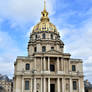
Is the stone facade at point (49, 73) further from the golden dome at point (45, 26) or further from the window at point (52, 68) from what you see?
the golden dome at point (45, 26)

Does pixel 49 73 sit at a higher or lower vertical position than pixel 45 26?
lower

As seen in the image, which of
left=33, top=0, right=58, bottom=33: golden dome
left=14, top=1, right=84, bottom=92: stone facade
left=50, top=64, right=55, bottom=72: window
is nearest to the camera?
left=14, top=1, right=84, bottom=92: stone facade

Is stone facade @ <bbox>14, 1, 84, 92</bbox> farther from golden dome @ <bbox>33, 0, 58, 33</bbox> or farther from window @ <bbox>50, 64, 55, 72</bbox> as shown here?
golden dome @ <bbox>33, 0, 58, 33</bbox>

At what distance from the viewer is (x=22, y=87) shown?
47.0 m

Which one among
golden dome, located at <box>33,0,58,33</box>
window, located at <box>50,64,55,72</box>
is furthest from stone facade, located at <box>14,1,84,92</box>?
golden dome, located at <box>33,0,58,33</box>

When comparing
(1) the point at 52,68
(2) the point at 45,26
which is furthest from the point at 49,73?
(2) the point at 45,26

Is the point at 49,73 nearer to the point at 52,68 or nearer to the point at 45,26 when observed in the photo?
the point at 52,68

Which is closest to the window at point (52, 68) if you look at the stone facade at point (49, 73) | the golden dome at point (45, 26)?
the stone facade at point (49, 73)

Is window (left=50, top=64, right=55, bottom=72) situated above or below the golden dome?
below

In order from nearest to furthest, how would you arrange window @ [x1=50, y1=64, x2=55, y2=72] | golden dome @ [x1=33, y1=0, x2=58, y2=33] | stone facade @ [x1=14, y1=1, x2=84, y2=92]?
stone facade @ [x1=14, y1=1, x2=84, y2=92] < window @ [x1=50, y1=64, x2=55, y2=72] < golden dome @ [x1=33, y1=0, x2=58, y2=33]

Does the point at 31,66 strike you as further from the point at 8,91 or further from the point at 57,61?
the point at 8,91

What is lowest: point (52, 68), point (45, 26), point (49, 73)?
point (49, 73)

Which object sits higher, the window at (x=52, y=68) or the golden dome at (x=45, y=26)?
the golden dome at (x=45, y=26)

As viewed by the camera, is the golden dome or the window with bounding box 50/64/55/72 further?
the golden dome
